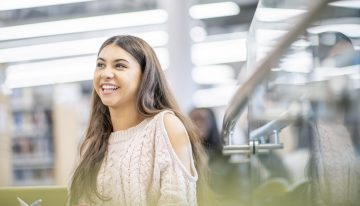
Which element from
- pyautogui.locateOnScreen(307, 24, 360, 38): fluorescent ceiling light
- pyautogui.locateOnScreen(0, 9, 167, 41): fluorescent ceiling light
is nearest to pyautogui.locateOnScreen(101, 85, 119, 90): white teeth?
pyautogui.locateOnScreen(307, 24, 360, 38): fluorescent ceiling light

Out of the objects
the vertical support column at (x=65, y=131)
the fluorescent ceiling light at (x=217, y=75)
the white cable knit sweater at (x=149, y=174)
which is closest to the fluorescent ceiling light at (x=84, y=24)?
the vertical support column at (x=65, y=131)

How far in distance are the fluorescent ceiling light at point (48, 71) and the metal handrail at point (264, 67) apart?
445 cm

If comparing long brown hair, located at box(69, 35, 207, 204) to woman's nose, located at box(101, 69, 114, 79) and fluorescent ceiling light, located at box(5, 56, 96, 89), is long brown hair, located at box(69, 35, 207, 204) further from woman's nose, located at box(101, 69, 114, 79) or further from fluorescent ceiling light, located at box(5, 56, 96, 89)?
fluorescent ceiling light, located at box(5, 56, 96, 89)

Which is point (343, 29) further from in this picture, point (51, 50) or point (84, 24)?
point (51, 50)

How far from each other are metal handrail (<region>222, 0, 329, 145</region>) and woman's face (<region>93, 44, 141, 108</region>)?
266 mm

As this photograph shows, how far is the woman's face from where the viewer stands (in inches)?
52.0

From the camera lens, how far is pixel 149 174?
125 cm

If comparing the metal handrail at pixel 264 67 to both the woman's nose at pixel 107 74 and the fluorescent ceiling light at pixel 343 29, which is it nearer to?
the fluorescent ceiling light at pixel 343 29

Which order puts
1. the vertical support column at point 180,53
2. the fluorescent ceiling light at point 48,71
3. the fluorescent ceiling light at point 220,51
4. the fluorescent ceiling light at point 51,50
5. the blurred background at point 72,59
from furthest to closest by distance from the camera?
the fluorescent ceiling light at point 48,71 → the fluorescent ceiling light at point 51,50 → the fluorescent ceiling light at point 220,51 → the blurred background at point 72,59 → the vertical support column at point 180,53

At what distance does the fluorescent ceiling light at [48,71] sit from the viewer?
19.4 ft

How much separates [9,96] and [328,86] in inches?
209

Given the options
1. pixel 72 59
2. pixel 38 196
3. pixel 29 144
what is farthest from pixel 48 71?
pixel 38 196

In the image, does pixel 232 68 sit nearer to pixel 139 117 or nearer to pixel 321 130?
pixel 139 117

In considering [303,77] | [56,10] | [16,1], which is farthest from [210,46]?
[303,77]
